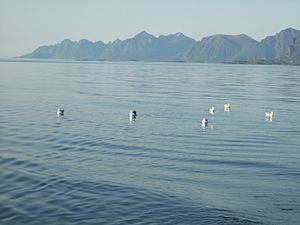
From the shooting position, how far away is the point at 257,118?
3519cm

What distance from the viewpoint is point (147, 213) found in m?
13.7

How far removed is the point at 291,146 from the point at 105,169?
38.7 ft

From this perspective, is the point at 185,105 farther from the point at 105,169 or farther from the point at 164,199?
the point at 164,199

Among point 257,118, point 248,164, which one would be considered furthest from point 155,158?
point 257,118

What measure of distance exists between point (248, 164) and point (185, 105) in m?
22.6

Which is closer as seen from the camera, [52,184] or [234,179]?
[52,184]

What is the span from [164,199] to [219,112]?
79.7ft

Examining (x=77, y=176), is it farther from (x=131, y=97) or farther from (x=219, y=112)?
(x=131, y=97)

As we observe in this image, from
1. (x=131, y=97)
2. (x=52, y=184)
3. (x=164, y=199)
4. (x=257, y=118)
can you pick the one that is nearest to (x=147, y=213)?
(x=164, y=199)

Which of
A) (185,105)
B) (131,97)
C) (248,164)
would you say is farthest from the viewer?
(131,97)

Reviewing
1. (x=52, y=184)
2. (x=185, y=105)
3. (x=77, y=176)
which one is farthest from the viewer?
(x=185, y=105)

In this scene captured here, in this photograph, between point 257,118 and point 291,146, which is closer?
point 291,146

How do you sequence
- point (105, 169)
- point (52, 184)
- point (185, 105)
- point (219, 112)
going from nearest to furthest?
point (52, 184), point (105, 169), point (219, 112), point (185, 105)

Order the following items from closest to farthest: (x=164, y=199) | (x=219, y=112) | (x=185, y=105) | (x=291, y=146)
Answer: (x=164, y=199) → (x=291, y=146) → (x=219, y=112) → (x=185, y=105)
